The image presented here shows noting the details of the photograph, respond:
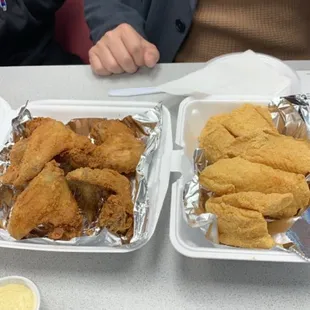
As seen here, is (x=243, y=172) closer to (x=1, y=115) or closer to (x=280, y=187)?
(x=280, y=187)

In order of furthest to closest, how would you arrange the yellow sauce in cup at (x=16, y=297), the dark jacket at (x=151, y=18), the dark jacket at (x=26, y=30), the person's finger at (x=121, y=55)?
the dark jacket at (x=26, y=30) < the dark jacket at (x=151, y=18) < the person's finger at (x=121, y=55) < the yellow sauce in cup at (x=16, y=297)

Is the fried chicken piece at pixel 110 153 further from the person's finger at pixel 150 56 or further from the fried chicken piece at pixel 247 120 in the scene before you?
the person's finger at pixel 150 56

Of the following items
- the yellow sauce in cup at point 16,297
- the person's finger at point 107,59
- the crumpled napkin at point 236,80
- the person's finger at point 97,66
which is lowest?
the yellow sauce in cup at point 16,297

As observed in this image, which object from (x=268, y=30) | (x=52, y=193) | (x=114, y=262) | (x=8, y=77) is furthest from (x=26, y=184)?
(x=268, y=30)

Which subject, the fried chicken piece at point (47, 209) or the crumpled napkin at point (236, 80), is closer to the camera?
the fried chicken piece at point (47, 209)

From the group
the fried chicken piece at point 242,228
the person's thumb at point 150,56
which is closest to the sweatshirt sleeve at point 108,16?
the person's thumb at point 150,56

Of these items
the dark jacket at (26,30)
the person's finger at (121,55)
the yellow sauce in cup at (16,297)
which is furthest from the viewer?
the dark jacket at (26,30)
